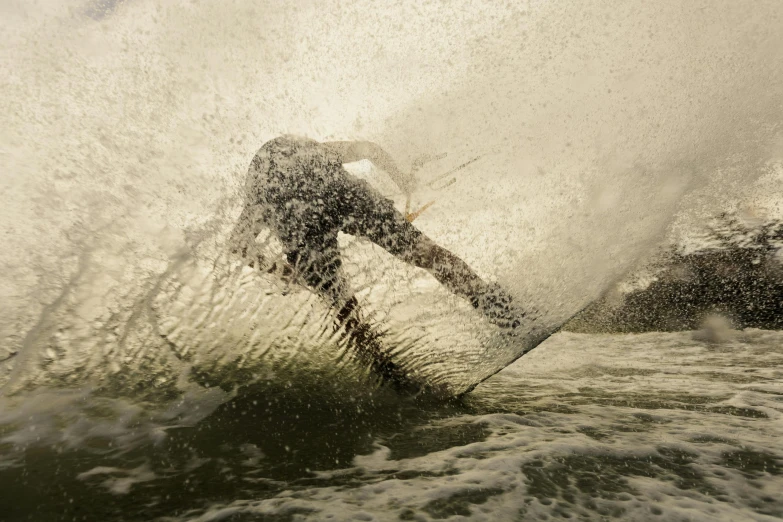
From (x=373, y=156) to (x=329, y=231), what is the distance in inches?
37.1

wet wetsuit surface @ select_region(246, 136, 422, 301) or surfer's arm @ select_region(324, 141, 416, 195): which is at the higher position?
surfer's arm @ select_region(324, 141, 416, 195)

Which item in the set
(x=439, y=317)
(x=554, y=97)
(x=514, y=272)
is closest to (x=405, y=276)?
(x=439, y=317)

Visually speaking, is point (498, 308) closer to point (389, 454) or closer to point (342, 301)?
point (342, 301)

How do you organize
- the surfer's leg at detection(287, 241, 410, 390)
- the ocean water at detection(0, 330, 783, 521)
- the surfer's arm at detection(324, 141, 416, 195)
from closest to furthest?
1. the ocean water at detection(0, 330, 783, 521)
2. the surfer's leg at detection(287, 241, 410, 390)
3. the surfer's arm at detection(324, 141, 416, 195)

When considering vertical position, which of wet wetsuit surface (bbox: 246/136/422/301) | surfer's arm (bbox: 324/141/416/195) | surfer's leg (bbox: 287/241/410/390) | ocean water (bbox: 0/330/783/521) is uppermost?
surfer's arm (bbox: 324/141/416/195)

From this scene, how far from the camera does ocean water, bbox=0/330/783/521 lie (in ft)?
4.39

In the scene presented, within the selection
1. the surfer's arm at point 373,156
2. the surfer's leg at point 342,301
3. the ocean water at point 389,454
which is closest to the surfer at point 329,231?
the surfer's leg at point 342,301

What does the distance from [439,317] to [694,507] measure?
1702 millimetres

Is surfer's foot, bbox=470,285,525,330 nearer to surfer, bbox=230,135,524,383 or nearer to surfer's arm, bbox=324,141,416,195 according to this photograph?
surfer, bbox=230,135,524,383

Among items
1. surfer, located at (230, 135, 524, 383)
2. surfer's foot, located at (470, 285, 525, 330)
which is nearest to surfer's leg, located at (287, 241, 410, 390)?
surfer, located at (230, 135, 524, 383)

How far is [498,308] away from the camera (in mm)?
2973

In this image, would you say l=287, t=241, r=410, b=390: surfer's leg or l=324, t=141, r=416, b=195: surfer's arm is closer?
l=287, t=241, r=410, b=390: surfer's leg

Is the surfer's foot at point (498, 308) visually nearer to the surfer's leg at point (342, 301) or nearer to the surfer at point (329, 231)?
the surfer at point (329, 231)

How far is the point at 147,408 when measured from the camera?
217 cm
